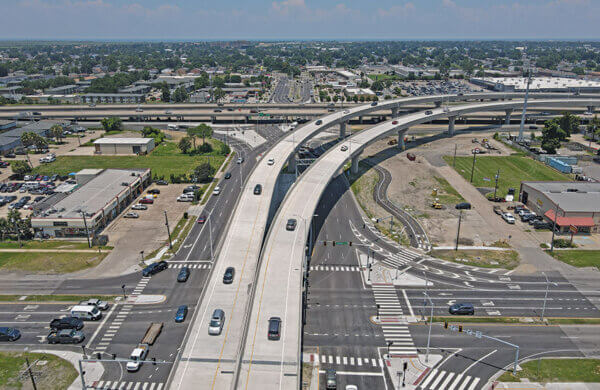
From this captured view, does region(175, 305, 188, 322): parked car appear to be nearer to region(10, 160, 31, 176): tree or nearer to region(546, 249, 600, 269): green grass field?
region(546, 249, 600, 269): green grass field

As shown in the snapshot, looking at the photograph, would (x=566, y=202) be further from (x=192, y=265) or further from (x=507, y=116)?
(x=507, y=116)

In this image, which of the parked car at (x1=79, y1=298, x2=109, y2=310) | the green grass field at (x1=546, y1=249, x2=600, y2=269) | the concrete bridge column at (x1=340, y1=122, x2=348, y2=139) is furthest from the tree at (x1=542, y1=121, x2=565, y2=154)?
the parked car at (x1=79, y1=298, x2=109, y2=310)

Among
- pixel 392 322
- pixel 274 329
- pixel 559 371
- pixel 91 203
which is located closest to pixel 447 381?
pixel 392 322

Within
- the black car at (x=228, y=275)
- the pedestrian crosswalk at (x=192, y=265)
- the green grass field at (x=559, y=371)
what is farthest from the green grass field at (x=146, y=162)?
A: the green grass field at (x=559, y=371)

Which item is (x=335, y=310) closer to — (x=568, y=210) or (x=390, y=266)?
(x=390, y=266)

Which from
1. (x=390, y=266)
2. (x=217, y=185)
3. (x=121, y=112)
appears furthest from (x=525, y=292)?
(x=121, y=112)

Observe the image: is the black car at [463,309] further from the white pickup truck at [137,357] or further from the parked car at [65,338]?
the parked car at [65,338]
